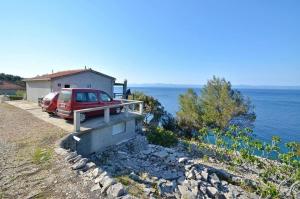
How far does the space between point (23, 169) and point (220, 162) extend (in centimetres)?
1059

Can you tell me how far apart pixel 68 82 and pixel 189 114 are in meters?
12.9

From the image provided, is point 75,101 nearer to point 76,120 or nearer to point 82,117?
point 82,117

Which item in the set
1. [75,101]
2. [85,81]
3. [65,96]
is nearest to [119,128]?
[75,101]

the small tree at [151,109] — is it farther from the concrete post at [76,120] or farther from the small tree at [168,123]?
the concrete post at [76,120]

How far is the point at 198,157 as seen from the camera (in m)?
13.9

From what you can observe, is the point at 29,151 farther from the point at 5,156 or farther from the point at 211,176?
the point at 211,176

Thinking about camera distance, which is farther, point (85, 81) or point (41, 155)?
point (85, 81)

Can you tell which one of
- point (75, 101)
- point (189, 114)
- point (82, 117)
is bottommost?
point (189, 114)

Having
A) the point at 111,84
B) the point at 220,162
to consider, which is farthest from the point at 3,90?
the point at 220,162

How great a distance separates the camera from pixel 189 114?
24.0 meters

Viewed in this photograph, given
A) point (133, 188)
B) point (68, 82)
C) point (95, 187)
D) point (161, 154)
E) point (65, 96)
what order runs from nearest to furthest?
point (95, 187) < point (133, 188) < point (65, 96) < point (161, 154) < point (68, 82)

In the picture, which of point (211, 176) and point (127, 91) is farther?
point (127, 91)

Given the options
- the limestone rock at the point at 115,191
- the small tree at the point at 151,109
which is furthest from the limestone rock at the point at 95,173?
the small tree at the point at 151,109

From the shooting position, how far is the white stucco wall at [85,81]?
18.9 meters
